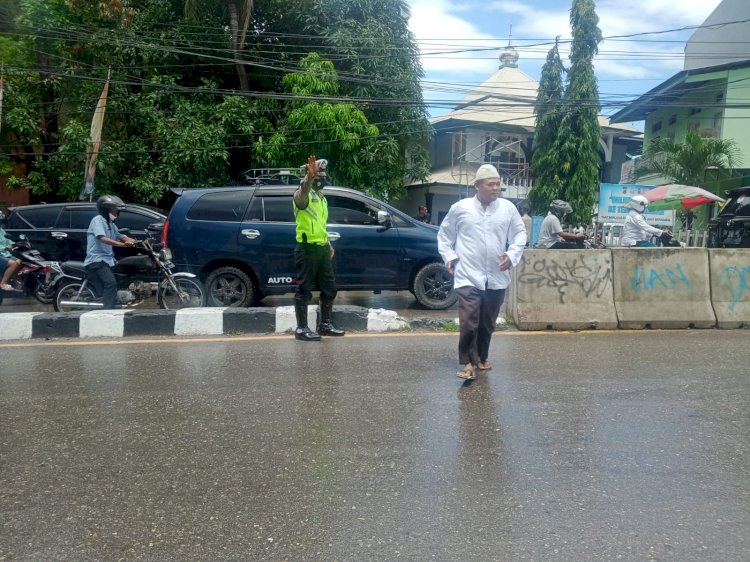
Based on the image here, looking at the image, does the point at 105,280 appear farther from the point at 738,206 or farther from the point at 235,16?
the point at 738,206

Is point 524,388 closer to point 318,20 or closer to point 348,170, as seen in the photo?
point 348,170

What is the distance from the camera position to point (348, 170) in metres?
17.2

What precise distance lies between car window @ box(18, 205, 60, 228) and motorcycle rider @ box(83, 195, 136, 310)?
3442 millimetres

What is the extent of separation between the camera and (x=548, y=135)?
2312 cm

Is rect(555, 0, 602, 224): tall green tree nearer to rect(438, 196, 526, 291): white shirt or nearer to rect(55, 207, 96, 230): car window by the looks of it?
rect(55, 207, 96, 230): car window

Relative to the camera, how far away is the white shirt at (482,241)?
17.1 ft

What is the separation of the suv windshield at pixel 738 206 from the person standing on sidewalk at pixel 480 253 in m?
10.4

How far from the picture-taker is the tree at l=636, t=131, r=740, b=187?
20203 mm

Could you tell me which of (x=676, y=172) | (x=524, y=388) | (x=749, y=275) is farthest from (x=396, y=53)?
(x=524, y=388)

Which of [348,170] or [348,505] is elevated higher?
[348,170]

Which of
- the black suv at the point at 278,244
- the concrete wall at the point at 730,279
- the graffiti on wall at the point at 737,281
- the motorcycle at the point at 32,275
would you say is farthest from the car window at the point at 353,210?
the graffiti on wall at the point at 737,281

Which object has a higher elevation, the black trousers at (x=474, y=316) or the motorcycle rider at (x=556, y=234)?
the motorcycle rider at (x=556, y=234)

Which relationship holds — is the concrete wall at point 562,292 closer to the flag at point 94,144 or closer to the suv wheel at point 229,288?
the suv wheel at point 229,288

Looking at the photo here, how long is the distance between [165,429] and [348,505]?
160 cm
